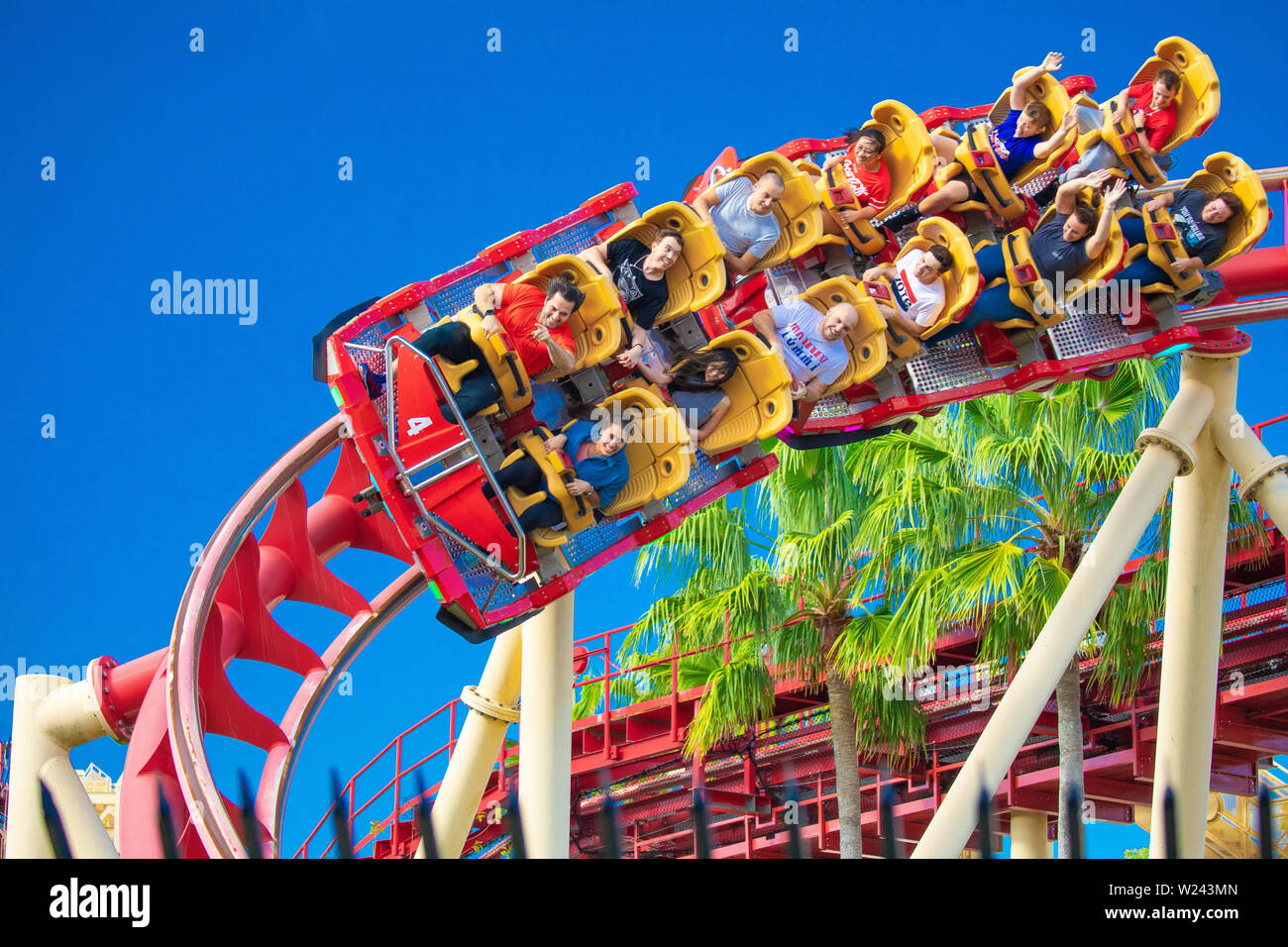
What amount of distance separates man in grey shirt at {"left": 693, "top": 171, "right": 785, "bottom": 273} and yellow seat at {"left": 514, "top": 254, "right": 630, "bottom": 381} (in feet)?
2.63

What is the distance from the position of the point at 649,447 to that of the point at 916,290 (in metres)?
1.91

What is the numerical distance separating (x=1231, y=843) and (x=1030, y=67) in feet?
34.0


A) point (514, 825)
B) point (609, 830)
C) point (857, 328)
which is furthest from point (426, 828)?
point (857, 328)

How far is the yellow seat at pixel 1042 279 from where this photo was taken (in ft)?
27.3

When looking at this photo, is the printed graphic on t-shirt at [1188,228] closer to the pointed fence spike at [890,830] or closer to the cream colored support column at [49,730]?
the cream colored support column at [49,730]

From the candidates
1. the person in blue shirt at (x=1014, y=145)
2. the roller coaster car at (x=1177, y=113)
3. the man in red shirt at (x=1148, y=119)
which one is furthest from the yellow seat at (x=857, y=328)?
the roller coaster car at (x=1177, y=113)

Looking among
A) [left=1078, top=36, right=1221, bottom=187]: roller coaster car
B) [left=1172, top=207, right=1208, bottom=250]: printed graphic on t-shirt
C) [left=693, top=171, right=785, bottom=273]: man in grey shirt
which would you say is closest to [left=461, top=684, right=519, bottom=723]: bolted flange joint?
[left=693, top=171, right=785, bottom=273]: man in grey shirt

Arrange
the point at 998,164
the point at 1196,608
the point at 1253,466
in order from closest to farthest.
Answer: the point at 1196,608 → the point at 998,164 → the point at 1253,466

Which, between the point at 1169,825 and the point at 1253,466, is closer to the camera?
the point at 1169,825

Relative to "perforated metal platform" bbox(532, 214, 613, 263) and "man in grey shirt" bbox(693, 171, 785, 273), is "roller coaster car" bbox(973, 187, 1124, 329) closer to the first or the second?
"man in grey shirt" bbox(693, 171, 785, 273)

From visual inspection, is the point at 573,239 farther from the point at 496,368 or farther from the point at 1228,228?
the point at 1228,228

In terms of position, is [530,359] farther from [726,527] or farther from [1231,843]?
[1231,843]

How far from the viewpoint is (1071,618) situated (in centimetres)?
832

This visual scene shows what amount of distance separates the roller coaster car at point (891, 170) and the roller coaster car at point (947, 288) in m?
0.42
